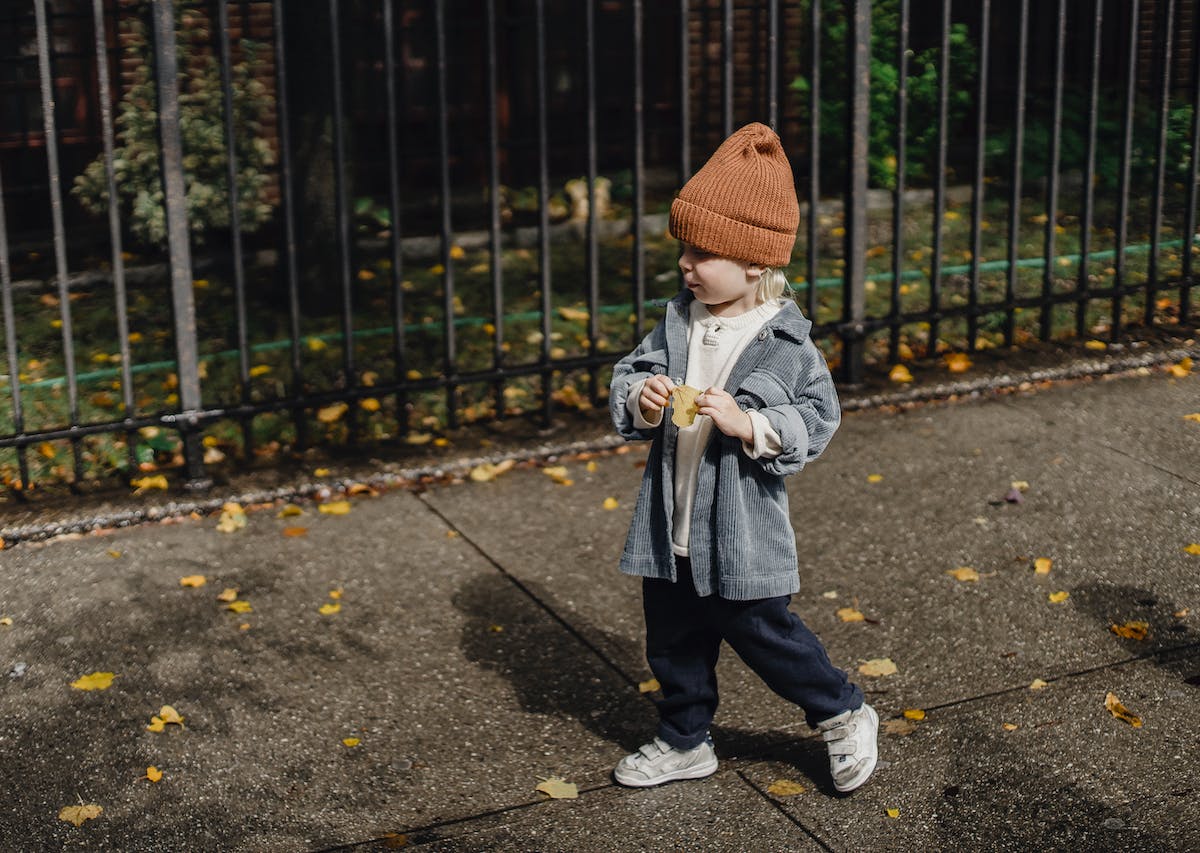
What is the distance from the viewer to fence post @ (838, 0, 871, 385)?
585 cm

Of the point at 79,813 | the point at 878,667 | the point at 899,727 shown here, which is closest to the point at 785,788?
the point at 899,727

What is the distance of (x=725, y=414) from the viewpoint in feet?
10.1

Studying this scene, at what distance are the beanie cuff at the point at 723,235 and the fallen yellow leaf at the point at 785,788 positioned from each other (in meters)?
1.20

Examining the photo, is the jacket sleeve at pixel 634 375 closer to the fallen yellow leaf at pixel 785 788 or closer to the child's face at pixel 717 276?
the child's face at pixel 717 276

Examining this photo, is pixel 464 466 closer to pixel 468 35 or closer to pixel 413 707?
pixel 413 707

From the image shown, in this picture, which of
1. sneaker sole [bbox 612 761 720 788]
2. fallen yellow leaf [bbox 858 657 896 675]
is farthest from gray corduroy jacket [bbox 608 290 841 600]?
fallen yellow leaf [bbox 858 657 896 675]

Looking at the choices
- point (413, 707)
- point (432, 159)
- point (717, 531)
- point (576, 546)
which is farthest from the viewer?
point (432, 159)

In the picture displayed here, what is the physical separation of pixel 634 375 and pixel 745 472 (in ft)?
1.06

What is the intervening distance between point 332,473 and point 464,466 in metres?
0.47

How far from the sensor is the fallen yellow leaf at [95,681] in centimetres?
397

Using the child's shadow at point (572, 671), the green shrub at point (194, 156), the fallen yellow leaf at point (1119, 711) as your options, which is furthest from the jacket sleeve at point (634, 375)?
the green shrub at point (194, 156)

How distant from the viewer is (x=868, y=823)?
3328 millimetres

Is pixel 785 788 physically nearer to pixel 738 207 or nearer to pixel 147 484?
pixel 738 207

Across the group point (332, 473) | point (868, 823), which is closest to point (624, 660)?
point (868, 823)
